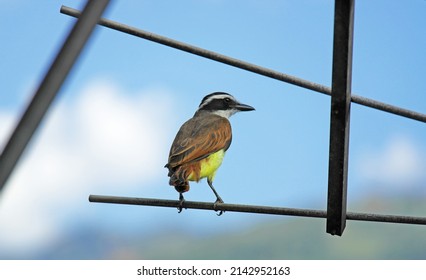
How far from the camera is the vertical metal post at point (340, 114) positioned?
1.05 m

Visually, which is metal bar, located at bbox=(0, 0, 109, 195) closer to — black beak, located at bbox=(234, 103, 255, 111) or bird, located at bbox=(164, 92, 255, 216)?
bird, located at bbox=(164, 92, 255, 216)

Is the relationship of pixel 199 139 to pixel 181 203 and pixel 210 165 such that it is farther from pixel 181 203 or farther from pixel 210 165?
pixel 181 203

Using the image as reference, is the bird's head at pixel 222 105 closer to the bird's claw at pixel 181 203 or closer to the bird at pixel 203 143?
the bird at pixel 203 143

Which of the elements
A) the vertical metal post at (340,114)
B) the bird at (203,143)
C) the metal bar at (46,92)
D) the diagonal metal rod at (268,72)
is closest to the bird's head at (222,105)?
the bird at (203,143)

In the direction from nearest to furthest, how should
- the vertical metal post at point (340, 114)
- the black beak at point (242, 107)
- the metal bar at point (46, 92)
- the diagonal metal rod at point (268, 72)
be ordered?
A: the metal bar at point (46, 92) < the vertical metal post at point (340, 114) < the diagonal metal rod at point (268, 72) < the black beak at point (242, 107)

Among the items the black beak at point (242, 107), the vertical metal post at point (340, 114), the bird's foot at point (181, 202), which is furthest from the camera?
the black beak at point (242, 107)

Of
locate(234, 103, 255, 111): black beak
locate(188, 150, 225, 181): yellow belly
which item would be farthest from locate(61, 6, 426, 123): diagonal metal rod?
locate(234, 103, 255, 111): black beak

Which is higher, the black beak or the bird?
the black beak

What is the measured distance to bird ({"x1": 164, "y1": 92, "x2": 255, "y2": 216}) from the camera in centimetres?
173

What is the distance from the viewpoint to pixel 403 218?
126 cm

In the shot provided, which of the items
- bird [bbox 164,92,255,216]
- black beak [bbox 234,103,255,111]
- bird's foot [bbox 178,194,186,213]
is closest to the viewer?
bird's foot [bbox 178,194,186,213]

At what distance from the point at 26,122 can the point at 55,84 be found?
0.02 meters

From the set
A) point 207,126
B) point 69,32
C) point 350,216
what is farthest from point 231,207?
point 69,32
